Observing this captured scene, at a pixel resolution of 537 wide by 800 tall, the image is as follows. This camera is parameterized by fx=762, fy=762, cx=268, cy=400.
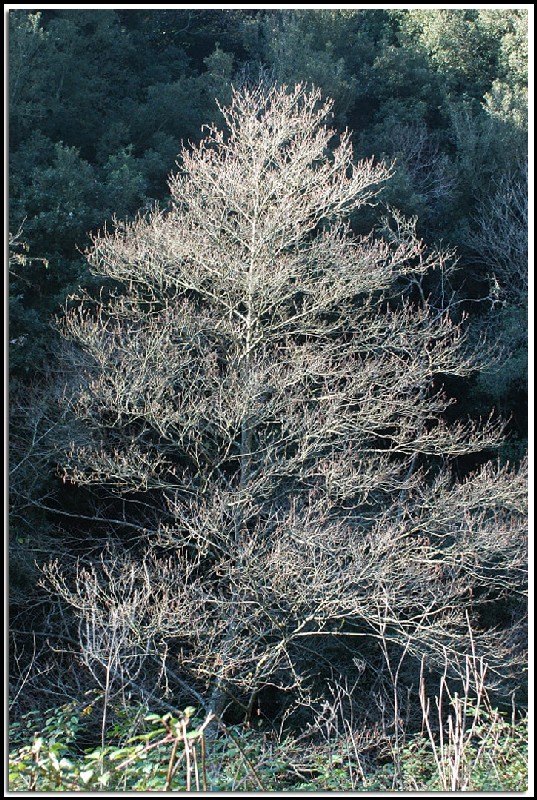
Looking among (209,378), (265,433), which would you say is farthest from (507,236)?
(209,378)

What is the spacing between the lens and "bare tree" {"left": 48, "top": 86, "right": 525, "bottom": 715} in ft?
28.8

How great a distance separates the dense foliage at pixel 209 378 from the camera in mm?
8930

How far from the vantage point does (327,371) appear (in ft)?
32.7

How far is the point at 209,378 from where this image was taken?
30.8 feet

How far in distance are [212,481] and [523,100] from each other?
Result: 1026cm

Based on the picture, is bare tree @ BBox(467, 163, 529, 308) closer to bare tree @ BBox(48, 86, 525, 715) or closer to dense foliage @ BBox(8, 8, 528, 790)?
dense foliage @ BBox(8, 8, 528, 790)

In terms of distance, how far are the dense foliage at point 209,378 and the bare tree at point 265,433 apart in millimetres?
74

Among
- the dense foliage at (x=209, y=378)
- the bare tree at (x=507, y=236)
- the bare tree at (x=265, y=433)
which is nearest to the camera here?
the bare tree at (x=265, y=433)

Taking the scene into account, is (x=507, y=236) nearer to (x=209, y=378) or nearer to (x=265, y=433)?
(x=265, y=433)

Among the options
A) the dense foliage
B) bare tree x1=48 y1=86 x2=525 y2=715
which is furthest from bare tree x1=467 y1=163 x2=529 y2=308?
bare tree x1=48 y1=86 x2=525 y2=715

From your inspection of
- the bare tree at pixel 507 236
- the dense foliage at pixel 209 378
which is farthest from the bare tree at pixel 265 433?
the bare tree at pixel 507 236

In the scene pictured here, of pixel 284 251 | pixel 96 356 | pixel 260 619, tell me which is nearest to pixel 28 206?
pixel 96 356

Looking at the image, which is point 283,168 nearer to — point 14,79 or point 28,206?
point 28,206

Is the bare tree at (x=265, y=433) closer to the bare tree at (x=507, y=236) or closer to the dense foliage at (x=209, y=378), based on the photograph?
the dense foliage at (x=209, y=378)
